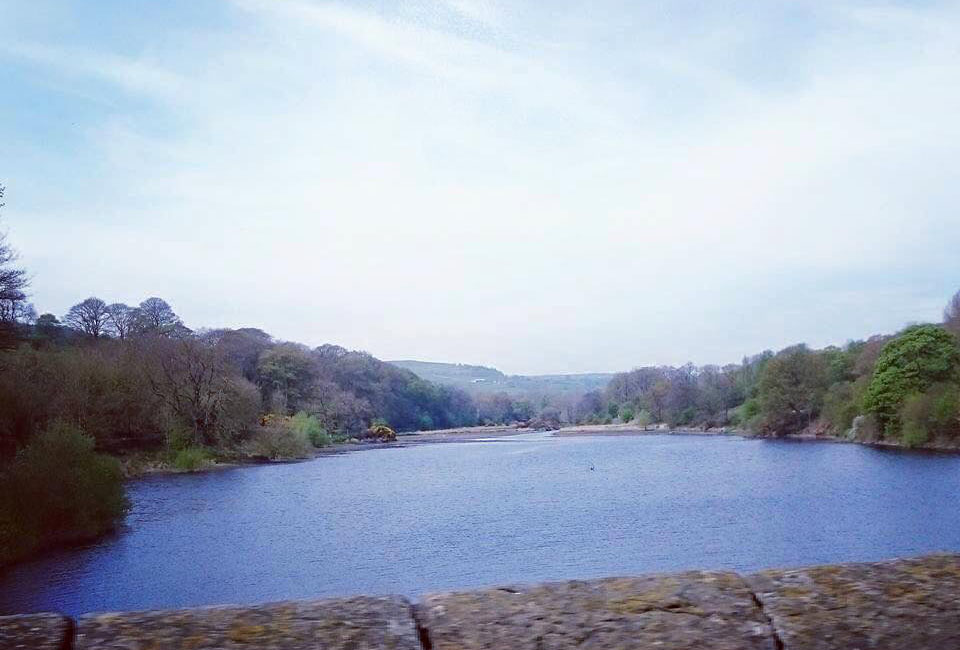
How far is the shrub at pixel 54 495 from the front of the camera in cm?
2822

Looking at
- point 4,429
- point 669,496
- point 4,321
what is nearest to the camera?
point 4,321

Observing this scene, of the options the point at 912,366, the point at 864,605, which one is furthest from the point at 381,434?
the point at 864,605

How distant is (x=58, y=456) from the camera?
100ft

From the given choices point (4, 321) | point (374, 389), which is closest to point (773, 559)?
point (4, 321)

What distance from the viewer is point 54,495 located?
1192 inches

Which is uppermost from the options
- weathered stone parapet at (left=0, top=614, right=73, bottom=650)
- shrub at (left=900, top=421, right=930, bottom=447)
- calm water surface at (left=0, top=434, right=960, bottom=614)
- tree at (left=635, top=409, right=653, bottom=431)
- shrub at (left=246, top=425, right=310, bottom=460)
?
tree at (left=635, top=409, right=653, bottom=431)

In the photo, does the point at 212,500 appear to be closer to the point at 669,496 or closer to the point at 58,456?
the point at 58,456

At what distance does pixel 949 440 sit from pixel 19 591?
59.4m

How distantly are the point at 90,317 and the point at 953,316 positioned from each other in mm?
83731

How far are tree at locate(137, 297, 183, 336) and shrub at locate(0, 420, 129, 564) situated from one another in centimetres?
4658

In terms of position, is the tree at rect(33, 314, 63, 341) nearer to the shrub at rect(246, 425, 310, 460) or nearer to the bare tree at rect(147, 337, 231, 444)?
the bare tree at rect(147, 337, 231, 444)

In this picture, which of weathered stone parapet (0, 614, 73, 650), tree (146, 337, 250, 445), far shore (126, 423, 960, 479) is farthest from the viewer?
tree (146, 337, 250, 445)

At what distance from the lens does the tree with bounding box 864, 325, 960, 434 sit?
63.6 meters

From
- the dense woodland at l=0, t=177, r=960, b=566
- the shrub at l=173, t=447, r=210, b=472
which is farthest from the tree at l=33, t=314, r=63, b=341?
the shrub at l=173, t=447, r=210, b=472
